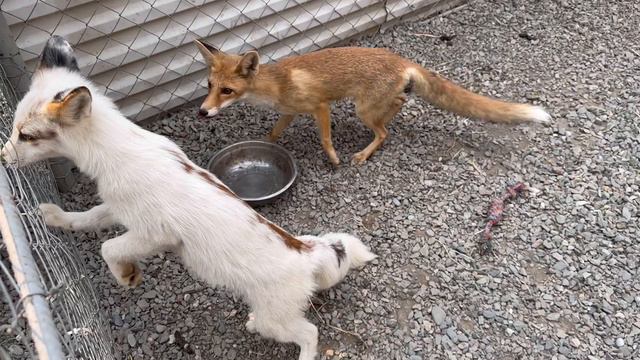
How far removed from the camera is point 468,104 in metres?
4.12

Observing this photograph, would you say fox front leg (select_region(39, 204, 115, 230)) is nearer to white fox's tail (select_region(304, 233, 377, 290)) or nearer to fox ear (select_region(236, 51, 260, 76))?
white fox's tail (select_region(304, 233, 377, 290))

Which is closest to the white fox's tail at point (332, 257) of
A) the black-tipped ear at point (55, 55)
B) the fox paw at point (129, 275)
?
the fox paw at point (129, 275)

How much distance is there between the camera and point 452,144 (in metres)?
4.46

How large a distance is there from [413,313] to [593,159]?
2170 mm

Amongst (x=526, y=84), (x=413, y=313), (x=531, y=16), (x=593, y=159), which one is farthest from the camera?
(x=531, y=16)

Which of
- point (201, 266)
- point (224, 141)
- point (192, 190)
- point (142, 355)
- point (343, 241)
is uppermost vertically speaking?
point (192, 190)

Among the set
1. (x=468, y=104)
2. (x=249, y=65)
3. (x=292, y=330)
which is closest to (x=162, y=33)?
(x=249, y=65)

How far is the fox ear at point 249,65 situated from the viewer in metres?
3.69

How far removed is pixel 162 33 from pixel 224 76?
0.78 metres

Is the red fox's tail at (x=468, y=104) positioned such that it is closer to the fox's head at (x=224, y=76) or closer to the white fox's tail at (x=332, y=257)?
the fox's head at (x=224, y=76)

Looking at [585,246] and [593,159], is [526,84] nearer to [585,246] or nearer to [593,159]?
[593,159]

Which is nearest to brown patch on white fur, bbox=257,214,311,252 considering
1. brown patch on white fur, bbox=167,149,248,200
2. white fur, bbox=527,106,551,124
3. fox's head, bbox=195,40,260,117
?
brown patch on white fur, bbox=167,149,248,200

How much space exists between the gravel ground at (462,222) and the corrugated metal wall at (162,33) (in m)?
0.34

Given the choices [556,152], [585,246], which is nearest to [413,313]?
[585,246]
